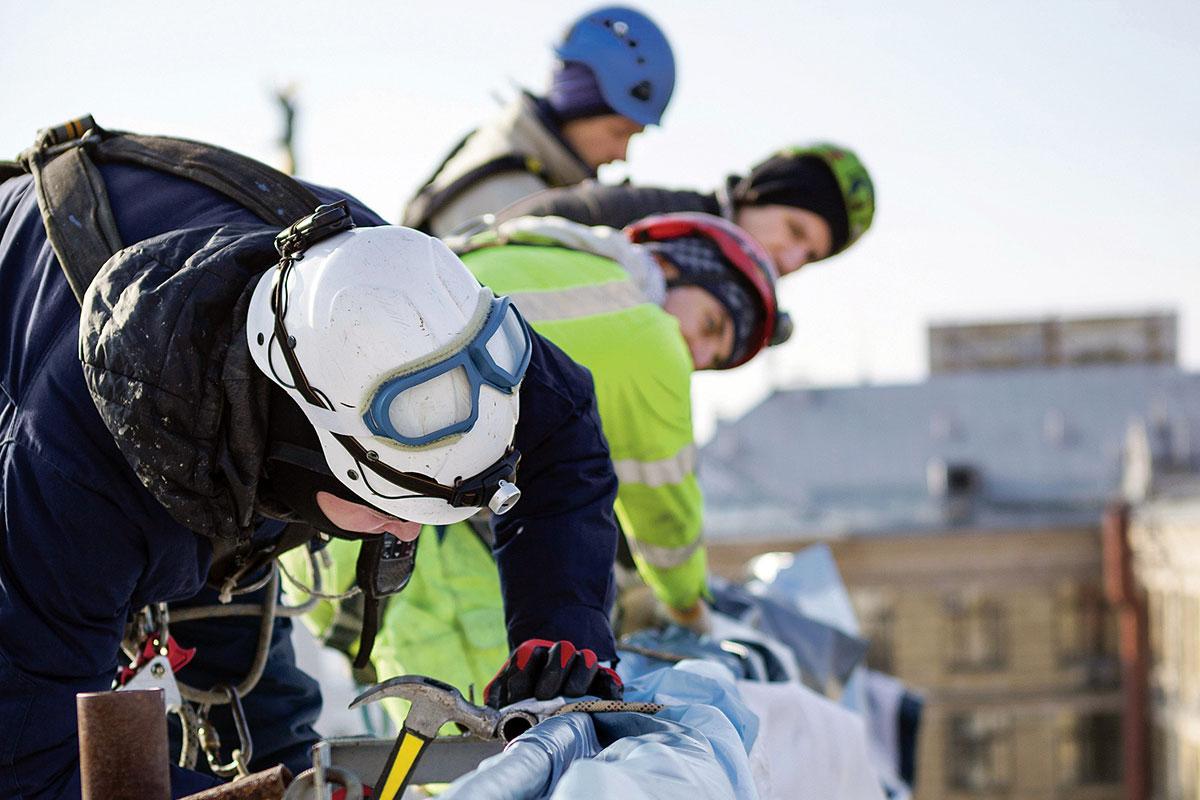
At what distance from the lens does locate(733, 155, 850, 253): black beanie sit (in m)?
5.98

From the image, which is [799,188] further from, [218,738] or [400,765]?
[400,765]

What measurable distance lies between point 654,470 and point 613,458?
10cm

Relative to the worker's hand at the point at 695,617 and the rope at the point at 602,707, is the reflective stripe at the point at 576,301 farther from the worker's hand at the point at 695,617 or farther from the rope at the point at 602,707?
the rope at the point at 602,707

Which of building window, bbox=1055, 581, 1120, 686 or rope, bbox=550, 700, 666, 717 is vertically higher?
rope, bbox=550, 700, 666, 717

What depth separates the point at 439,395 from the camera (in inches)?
96.2

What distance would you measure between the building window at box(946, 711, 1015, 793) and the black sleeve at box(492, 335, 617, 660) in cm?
3354

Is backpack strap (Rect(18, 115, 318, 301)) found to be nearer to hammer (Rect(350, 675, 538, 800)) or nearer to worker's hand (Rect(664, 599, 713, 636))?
hammer (Rect(350, 675, 538, 800))

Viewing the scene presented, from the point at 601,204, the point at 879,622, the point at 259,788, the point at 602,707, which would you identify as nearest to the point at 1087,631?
the point at 879,622

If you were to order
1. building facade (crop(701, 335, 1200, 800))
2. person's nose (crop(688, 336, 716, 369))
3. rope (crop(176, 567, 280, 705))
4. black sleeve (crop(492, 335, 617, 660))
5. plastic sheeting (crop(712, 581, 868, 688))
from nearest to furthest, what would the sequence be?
black sleeve (crop(492, 335, 617, 660)) < rope (crop(176, 567, 280, 705)) < person's nose (crop(688, 336, 716, 369)) < plastic sheeting (crop(712, 581, 868, 688)) < building facade (crop(701, 335, 1200, 800))

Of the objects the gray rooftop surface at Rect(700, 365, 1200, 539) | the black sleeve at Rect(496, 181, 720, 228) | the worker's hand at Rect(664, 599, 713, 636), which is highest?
the black sleeve at Rect(496, 181, 720, 228)

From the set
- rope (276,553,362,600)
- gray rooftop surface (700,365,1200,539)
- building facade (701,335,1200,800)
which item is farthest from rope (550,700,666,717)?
gray rooftop surface (700,365,1200,539)

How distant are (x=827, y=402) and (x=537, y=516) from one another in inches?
1406

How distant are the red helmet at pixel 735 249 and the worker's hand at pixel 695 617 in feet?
2.06

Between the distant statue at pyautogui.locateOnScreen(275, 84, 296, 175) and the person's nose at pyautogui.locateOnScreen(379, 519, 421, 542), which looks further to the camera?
the distant statue at pyautogui.locateOnScreen(275, 84, 296, 175)
